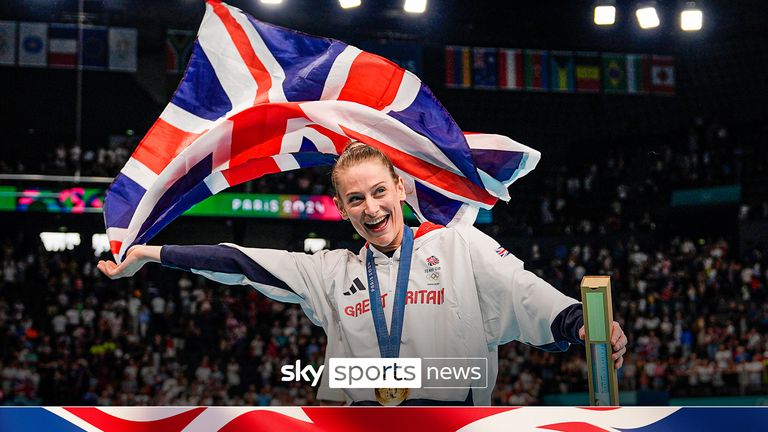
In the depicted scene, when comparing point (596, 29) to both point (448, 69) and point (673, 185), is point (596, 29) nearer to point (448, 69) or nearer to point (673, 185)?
point (448, 69)

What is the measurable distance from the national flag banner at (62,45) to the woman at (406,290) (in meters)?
2.21

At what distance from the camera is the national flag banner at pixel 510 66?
545 centimetres

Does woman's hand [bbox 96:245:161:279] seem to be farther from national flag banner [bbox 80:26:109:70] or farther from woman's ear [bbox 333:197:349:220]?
national flag banner [bbox 80:26:109:70]

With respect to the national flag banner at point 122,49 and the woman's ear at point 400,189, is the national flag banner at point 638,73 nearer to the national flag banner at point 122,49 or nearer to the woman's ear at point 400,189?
the woman's ear at point 400,189

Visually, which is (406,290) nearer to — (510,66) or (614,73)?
(510,66)

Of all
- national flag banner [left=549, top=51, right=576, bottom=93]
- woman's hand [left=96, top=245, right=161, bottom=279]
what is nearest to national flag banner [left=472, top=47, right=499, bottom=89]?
national flag banner [left=549, top=51, right=576, bottom=93]

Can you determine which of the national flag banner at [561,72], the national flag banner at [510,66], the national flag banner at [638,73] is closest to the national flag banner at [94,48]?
the national flag banner at [510,66]

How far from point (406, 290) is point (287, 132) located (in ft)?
3.61

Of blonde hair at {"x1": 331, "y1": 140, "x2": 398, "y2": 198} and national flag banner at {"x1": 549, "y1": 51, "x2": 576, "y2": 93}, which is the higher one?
national flag banner at {"x1": 549, "y1": 51, "x2": 576, "y2": 93}

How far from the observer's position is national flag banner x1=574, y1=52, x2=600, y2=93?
539 centimetres

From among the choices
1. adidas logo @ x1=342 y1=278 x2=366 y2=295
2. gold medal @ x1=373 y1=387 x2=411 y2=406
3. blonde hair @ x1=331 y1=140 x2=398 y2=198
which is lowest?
gold medal @ x1=373 y1=387 x2=411 y2=406

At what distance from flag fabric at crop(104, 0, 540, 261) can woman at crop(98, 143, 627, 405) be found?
348 millimetres

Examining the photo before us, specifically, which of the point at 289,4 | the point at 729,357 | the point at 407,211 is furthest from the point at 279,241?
the point at 729,357

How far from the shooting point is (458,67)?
207 inches
